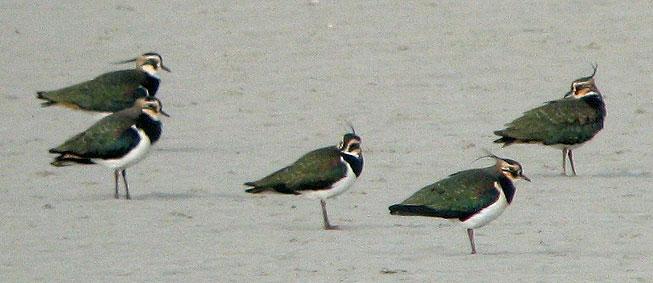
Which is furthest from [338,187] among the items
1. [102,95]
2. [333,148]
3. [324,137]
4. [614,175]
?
[102,95]

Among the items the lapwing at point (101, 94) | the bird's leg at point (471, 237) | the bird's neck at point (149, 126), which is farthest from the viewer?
the lapwing at point (101, 94)

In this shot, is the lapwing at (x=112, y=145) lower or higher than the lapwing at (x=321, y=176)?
lower

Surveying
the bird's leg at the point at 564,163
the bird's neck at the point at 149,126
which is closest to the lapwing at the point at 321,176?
the bird's neck at the point at 149,126

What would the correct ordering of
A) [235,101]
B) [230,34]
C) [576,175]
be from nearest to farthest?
[576,175]
[235,101]
[230,34]

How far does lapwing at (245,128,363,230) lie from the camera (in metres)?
13.4

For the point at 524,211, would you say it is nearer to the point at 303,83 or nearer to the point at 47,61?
the point at 303,83

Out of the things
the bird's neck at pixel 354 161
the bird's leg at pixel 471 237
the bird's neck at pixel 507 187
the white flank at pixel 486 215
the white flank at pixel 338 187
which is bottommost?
the white flank at pixel 338 187

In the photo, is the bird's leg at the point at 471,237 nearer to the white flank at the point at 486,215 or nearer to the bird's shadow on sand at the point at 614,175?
the white flank at the point at 486,215

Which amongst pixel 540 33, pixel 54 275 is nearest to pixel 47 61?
pixel 540 33

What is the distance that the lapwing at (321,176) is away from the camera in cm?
1342

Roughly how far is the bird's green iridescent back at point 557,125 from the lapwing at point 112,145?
12.2 ft

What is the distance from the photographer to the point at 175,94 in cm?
2022

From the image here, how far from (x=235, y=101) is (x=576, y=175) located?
17.8 feet

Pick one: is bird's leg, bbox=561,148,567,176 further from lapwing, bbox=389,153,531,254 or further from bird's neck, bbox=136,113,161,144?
bird's neck, bbox=136,113,161,144
